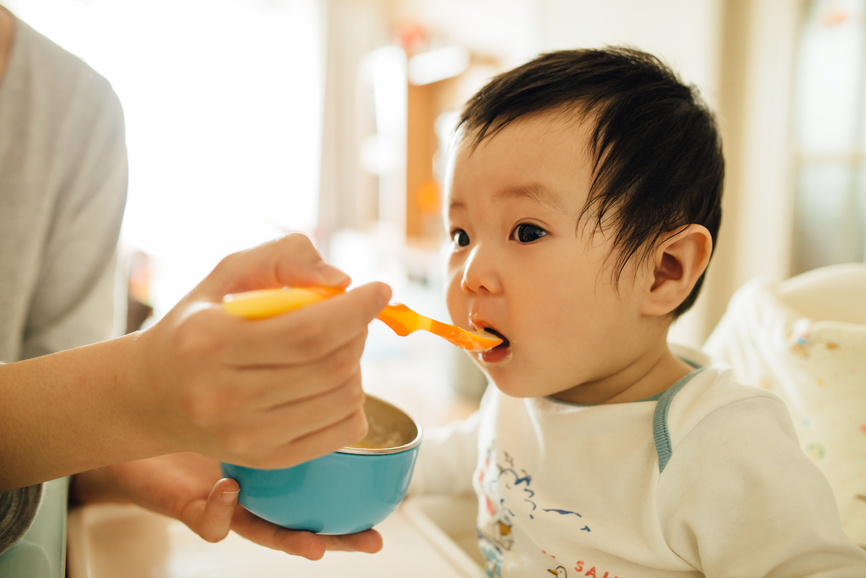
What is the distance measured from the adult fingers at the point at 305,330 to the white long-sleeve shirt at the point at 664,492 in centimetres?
37

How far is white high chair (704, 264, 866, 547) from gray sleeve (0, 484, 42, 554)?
2.73 ft

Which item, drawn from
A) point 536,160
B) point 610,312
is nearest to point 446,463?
point 610,312

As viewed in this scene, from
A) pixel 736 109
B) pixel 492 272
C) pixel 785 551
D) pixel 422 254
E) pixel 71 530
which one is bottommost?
pixel 422 254

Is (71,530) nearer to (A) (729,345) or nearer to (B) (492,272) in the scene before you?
(B) (492,272)

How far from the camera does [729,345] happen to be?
2.81 ft

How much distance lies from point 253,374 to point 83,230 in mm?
625

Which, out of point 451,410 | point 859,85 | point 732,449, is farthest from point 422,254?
point 732,449

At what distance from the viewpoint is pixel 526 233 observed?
574 mm

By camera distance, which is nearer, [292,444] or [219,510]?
[292,444]

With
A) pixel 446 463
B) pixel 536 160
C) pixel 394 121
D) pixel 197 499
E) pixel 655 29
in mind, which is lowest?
pixel 446 463

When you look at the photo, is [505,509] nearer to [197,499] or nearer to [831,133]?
[197,499]

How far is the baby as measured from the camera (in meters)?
0.52

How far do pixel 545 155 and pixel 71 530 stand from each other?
65cm

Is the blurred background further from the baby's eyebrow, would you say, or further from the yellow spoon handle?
the yellow spoon handle
